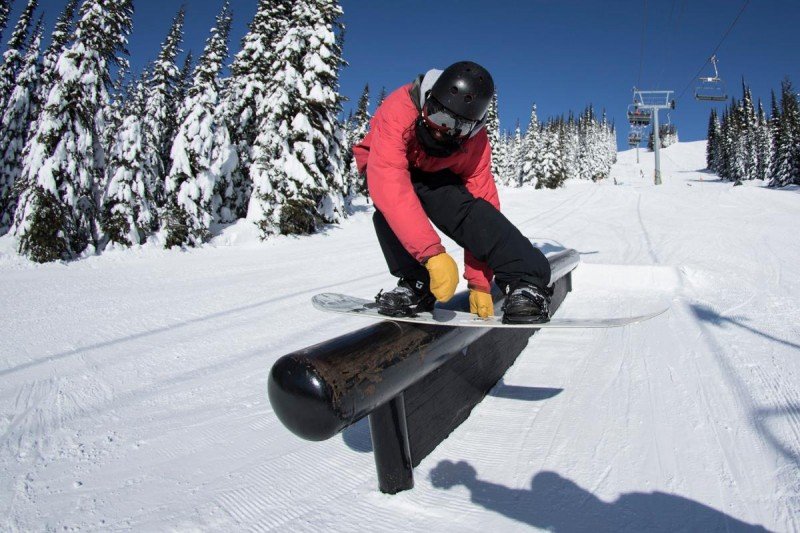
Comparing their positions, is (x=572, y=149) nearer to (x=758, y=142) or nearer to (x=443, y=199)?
(x=758, y=142)

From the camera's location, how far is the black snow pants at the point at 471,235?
234 cm

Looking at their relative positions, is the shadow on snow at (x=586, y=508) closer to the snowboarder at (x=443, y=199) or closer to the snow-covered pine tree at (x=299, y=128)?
the snowboarder at (x=443, y=199)

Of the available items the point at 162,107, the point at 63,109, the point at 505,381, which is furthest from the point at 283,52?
the point at 505,381

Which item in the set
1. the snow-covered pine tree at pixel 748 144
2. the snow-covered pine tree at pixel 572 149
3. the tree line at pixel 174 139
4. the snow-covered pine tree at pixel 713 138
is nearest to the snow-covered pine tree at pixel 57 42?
the tree line at pixel 174 139

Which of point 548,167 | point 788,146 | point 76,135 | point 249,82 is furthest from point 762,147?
point 76,135

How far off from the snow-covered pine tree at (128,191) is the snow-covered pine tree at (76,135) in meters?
0.61

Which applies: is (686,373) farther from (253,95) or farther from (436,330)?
(253,95)

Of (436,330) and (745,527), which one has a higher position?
(436,330)

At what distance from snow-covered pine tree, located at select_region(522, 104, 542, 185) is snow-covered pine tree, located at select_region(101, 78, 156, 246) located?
43.1 m

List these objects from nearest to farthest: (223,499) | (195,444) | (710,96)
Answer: (223,499)
(195,444)
(710,96)

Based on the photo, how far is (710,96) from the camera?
36.2m

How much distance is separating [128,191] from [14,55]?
1771 cm

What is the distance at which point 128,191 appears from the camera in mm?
15656

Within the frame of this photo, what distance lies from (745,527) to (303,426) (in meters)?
1.59
